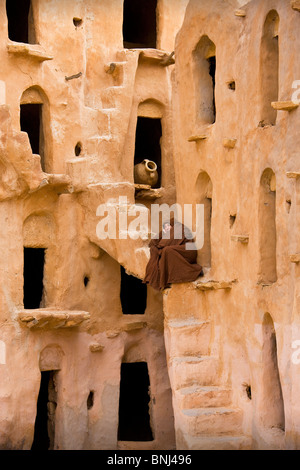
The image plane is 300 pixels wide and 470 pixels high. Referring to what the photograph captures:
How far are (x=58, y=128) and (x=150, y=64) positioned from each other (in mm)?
3406

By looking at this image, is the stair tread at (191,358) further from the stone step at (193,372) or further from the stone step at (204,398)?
the stone step at (204,398)

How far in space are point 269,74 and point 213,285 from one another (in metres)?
4.77

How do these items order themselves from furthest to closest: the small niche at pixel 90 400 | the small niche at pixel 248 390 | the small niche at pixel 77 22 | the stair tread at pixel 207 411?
the small niche at pixel 77 22
the small niche at pixel 90 400
the stair tread at pixel 207 411
the small niche at pixel 248 390

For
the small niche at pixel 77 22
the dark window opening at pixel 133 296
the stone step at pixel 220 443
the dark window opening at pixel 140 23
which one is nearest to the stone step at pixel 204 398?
the stone step at pixel 220 443

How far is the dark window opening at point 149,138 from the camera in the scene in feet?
90.6

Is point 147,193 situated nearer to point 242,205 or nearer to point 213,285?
point 213,285

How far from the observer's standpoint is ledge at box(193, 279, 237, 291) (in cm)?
2119

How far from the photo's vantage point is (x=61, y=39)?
2441 centimetres

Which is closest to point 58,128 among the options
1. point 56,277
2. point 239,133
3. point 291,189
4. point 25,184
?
point 25,184

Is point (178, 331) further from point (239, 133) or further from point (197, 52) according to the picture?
point (197, 52)

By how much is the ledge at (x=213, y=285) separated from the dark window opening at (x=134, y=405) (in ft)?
17.5

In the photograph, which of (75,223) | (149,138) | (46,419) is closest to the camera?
(75,223)

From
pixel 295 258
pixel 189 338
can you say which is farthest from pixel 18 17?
pixel 295 258

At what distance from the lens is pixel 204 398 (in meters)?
21.3
